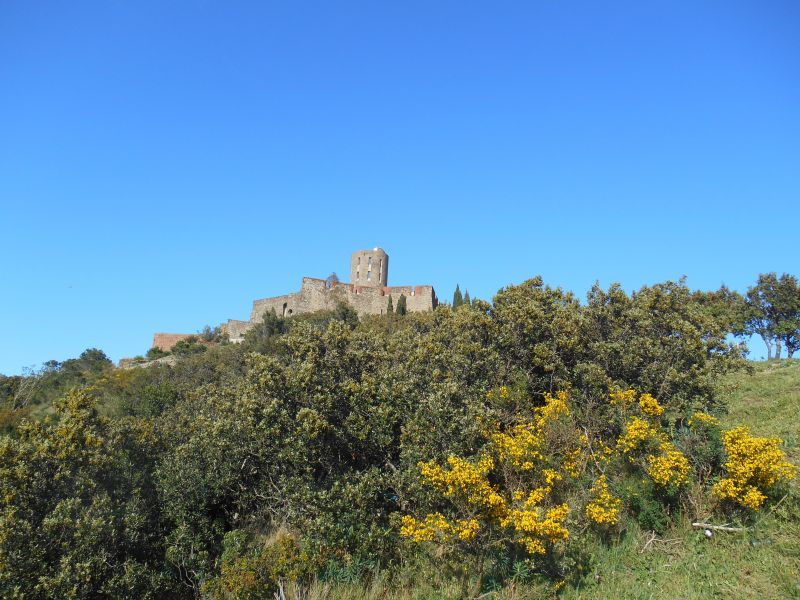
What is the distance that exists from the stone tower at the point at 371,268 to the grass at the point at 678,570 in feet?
186

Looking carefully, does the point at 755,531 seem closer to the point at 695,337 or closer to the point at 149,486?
the point at 695,337

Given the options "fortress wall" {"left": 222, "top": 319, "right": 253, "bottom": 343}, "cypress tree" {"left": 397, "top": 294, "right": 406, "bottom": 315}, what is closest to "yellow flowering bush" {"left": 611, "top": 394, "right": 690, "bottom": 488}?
"cypress tree" {"left": 397, "top": 294, "right": 406, "bottom": 315}

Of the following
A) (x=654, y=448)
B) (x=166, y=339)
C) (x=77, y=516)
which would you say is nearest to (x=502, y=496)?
(x=654, y=448)

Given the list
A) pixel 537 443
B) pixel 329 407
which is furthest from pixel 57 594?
pixel 537 443

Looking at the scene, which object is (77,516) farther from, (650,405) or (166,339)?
(166,339)

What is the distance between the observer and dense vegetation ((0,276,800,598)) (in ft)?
29.8

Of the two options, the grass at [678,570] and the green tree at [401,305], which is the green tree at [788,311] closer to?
the green tree at [401,305]

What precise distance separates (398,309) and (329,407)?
40.9m

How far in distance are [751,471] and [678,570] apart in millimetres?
1970

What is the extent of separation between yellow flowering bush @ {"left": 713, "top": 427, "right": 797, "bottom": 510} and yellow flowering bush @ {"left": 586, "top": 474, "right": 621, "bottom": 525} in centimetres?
173

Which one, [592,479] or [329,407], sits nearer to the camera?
[592,479]

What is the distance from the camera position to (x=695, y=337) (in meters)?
13.5

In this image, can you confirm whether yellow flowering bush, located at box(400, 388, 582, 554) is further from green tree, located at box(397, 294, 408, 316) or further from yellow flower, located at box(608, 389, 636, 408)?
green tree, located at box(397, 294, 408, 316)

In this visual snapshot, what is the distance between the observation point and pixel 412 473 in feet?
32.4
